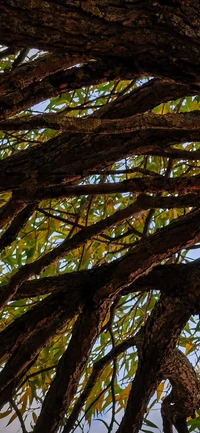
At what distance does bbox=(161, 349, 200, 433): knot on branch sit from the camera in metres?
0.96

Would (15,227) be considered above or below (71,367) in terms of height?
above

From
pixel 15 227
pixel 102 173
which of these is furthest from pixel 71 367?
pixel 102 173

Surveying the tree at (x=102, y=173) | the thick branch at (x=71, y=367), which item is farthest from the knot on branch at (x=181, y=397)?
the thick branch at (x=71, y=367)

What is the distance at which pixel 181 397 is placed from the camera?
1.00m

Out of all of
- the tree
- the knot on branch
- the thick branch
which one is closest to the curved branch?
the tree

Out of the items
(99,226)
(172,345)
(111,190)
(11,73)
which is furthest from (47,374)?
(11,73)

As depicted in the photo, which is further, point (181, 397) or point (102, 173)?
point (181, 397)

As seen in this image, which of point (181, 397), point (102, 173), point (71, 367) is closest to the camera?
point (102, 173)

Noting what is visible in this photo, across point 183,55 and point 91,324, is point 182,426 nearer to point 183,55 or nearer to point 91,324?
point 91,324

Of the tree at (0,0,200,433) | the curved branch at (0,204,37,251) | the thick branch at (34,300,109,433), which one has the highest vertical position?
the curved branch at (0,204,37,251)

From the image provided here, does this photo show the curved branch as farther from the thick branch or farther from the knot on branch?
the knot on branch

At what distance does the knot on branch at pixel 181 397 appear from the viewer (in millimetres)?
965

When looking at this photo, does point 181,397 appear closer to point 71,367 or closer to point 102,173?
point 71,367

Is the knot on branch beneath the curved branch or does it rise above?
beneath
